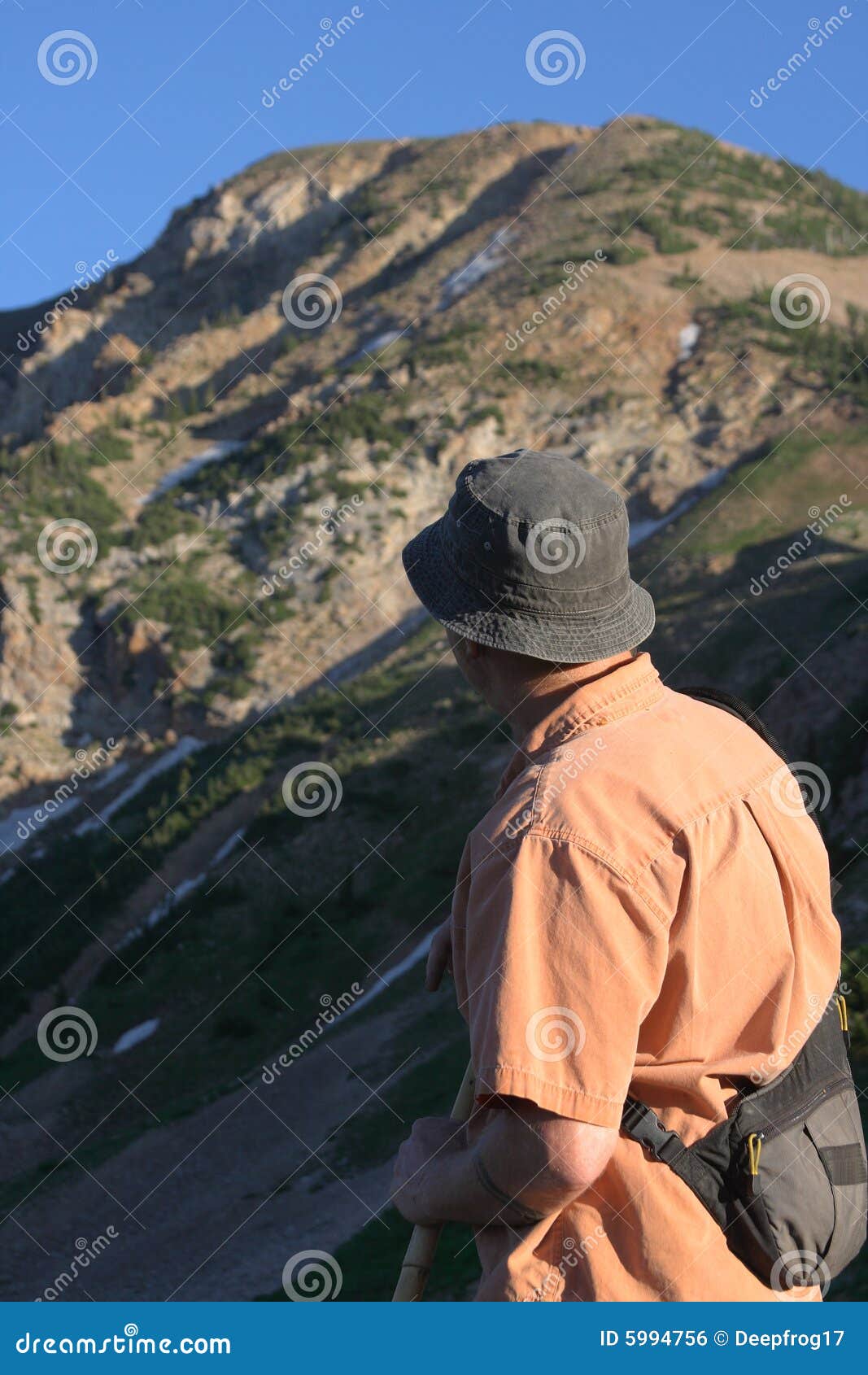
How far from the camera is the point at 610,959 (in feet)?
6.45

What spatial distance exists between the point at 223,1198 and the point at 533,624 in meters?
11.4

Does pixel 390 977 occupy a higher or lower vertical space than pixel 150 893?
lower

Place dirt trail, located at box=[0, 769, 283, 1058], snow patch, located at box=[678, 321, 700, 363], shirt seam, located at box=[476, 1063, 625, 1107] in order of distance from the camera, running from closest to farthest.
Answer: shirt seam, located at box=[476, 1063, 625, 1107], dirt trail, located at box=[0, 769, 283, 1058], snow patch, located at box=[678, 321, 700, 363]

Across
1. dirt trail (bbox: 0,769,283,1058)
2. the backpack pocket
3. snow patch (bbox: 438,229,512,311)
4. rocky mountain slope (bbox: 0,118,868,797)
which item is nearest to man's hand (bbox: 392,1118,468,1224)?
the backpack pocket

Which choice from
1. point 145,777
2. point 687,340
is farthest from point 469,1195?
point 687,340

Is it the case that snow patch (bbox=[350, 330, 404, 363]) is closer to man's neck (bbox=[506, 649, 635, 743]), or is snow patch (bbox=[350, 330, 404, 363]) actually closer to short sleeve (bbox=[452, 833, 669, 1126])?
man's neck (bbox=[506, 649, 635, 743])

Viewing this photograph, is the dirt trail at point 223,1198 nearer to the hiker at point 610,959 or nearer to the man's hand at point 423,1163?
the man's hand at point 423,1163

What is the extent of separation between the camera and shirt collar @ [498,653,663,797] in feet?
7.47

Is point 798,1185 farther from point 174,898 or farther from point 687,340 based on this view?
point 687,340

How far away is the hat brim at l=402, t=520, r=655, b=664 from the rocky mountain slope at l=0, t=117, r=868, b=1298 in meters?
6.54

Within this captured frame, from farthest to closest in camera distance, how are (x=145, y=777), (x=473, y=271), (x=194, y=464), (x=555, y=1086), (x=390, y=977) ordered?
(x=473, y=271), (x=194, y=464), (x=145, y=777), (x=390, y=977), (x=555, y=1086)

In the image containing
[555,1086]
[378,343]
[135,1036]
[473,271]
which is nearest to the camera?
[555,1086]

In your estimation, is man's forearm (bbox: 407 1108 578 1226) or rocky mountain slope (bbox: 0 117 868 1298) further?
rocky mountain slope (bbox: 0 117 868 1298)

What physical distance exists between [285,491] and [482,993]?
3945cm
